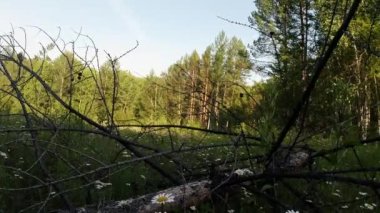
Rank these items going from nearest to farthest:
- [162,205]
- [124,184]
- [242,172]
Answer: [162,205]
[242,172]
[124,184]

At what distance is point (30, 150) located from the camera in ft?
15.8

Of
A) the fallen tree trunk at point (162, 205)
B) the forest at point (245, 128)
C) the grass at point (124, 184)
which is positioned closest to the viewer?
the forest at point (245, 128)

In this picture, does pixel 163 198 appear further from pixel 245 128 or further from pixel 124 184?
pixel 124 184

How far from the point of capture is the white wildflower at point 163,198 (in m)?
2.83

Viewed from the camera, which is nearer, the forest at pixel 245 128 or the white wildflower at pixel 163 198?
the forest at pixel 245 128

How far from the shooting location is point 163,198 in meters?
2.87

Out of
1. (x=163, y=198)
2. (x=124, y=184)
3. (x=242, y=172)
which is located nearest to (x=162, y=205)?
(x=163, y=198)

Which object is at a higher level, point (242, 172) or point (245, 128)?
point (245, 128)

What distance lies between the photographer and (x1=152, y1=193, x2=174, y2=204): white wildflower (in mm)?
2826

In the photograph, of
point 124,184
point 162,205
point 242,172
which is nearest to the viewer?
point 162,205

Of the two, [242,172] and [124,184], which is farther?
[124,184]

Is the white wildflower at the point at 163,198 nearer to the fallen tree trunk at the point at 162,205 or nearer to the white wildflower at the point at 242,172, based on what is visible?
the fallen tree trunk at the point at 162,205

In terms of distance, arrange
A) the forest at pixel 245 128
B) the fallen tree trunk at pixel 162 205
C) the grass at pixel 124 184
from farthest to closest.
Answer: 1. the grass at pixel 124 184
2. the fallen tree trunk at pixel 162 205
3. the forest at pixel 245 128

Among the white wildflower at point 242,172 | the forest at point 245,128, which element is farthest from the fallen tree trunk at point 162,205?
the white wildflower at point 242,172
